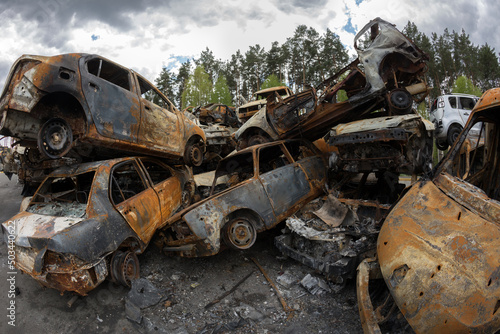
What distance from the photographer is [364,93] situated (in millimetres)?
5617

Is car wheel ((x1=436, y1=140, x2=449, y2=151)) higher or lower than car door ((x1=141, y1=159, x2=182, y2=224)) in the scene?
lower

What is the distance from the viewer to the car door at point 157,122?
195 inches

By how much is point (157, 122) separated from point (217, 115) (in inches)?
266

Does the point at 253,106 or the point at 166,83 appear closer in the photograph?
the point at 253,106

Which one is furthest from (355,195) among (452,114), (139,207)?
(452,114)

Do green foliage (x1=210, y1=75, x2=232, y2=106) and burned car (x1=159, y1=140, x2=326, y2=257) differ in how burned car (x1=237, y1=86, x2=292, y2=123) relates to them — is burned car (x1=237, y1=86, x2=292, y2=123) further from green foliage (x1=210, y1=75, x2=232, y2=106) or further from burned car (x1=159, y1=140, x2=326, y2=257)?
green foliage (x1=210, y1=75, x2=232, y2=106)

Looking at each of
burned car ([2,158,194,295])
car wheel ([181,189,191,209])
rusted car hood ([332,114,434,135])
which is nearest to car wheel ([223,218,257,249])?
burned car ([2,158,194,295])

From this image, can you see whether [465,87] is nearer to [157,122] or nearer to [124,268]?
[157,122]

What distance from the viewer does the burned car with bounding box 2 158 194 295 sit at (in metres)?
3.01

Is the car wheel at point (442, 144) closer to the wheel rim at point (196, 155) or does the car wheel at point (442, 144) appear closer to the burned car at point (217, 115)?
the wheel rim at point (196, 155)

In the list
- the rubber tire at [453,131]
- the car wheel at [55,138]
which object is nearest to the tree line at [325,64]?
the rubber tire at [453,131]

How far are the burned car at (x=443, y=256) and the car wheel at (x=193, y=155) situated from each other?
4374 mm

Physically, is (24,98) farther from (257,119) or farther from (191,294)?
(257,119)

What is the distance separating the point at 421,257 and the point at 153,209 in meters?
3.48
